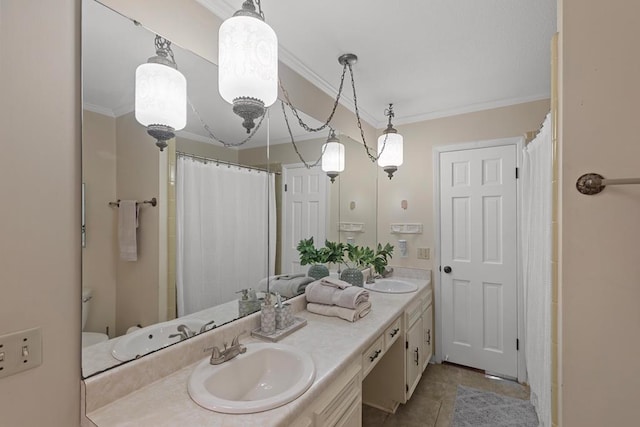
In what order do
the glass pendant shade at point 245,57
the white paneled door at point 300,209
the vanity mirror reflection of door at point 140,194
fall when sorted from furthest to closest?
the white paneled door at point 300,209 → the glass pendant shade at point 245,57 → the vanity mirror reflection of door at point 140,194

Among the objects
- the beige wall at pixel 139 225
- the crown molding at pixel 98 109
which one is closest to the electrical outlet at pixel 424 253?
the beige wall at pixel 139 225

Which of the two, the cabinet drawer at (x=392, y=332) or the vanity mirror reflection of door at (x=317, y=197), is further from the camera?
the vanity mirror reflection of door at (x=317, y=197)

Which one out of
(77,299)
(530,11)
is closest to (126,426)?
(77,299)

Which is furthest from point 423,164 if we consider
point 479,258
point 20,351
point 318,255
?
point 20,351

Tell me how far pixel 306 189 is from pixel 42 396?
1629 millimetres

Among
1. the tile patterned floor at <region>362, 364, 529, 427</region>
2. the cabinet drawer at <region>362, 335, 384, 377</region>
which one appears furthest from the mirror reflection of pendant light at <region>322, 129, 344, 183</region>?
the tile patterned floor at <region>362, 364, 529, 427</region>

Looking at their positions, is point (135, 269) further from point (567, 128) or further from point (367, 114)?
point (367, 114)

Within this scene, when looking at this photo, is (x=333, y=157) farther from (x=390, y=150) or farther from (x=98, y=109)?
(x=98, y=109)

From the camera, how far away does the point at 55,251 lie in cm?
85

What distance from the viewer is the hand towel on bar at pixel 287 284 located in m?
1.75

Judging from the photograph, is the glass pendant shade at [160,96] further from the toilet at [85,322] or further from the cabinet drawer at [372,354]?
the cabinet drawer at [372,354]

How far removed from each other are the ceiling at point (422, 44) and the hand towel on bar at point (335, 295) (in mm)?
1461

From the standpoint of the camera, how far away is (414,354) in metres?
2.26

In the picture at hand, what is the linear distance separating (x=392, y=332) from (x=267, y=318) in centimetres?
88
